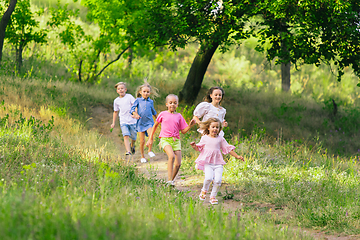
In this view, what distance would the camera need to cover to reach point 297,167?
712 centimetres

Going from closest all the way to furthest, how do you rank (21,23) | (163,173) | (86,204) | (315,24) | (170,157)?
1. (86,204)
2. (170,157)
3. (163,173)
4. (315,24)
5. (21,23)

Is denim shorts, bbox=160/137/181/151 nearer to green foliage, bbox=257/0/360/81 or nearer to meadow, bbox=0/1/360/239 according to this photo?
meadow, bbox=0/1/360/239

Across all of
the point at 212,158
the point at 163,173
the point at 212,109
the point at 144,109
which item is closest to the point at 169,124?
the point at 212,109

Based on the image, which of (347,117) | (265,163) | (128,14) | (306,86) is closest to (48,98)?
(128,14)

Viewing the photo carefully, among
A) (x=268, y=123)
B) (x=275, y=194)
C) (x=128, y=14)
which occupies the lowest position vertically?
(x=275, y=194)

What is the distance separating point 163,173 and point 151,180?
67.8 inches

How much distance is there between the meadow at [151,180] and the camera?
9.19 feet

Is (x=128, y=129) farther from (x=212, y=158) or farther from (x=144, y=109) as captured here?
(x=212, y=158)

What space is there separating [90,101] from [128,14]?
12.4 ft

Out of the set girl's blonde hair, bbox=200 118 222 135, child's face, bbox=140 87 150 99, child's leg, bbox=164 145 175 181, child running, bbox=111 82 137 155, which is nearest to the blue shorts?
child running, bbox=111 82 137 155

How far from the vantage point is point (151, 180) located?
5742 mm

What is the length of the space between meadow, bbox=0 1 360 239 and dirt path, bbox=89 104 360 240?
108 millimetres

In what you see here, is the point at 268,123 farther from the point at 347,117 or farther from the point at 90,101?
the point at 90,101

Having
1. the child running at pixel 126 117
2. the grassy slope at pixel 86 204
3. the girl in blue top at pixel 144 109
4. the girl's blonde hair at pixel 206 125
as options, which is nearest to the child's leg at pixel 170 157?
the grassy slope at pixel 86 204
